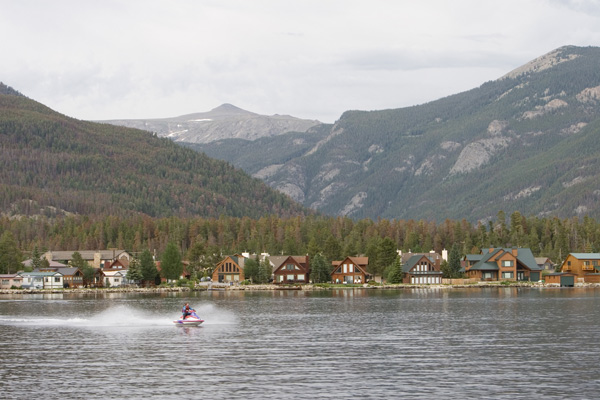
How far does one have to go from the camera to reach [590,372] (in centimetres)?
6259

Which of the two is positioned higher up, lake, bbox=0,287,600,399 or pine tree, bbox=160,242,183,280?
pine tree, bbox=160,242,183,280

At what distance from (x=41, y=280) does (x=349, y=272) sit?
208 ft

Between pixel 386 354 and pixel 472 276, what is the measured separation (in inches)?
5144

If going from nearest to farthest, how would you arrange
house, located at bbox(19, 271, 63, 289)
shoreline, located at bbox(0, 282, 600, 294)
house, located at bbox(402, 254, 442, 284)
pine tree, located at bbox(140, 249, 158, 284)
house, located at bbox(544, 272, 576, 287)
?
shoreline, located at bbox(0, 282, 600, 294), house, located at bbox(544, 272, 576, 287), house, located at bbox(402, 254, 442, 284), pine tree, located at bbox(140, 249, 158, 284), house, located at bbox(19, 271, 63, 289)

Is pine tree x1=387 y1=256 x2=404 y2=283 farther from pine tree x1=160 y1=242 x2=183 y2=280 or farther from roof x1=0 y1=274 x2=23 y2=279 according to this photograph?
roof x1=0 y1=274 x2=23 y2=279

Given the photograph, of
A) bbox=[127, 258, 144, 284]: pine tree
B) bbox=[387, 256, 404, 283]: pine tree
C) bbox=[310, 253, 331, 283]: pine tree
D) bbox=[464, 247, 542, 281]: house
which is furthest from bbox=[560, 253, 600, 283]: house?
bbox=[127, 258, 144, 284]: pine tree

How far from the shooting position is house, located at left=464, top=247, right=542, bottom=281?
639 feet

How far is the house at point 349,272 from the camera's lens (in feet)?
625

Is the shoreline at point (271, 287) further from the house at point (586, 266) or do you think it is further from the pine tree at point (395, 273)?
the house at point (586, 266)

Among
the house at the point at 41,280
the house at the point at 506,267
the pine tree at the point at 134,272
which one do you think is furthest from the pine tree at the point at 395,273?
the house at the point at 41,280

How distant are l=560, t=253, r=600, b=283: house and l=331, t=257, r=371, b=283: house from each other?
42488mm

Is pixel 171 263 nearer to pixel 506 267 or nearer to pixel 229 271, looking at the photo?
pixel 229 271

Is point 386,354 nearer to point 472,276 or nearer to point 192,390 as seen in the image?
point 192,390

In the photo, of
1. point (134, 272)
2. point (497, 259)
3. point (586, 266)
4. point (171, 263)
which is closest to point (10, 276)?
point (134, 272)
